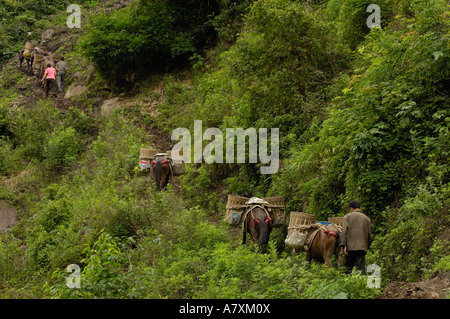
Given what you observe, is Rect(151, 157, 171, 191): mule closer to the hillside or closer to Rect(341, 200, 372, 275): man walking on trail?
the hillside

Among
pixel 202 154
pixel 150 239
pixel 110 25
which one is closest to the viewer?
pixel 150 239

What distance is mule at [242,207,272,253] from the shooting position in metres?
10.2

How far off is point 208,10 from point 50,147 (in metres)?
9.98

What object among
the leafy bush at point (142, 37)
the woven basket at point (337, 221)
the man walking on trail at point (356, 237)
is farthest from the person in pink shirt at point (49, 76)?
the man walking on trail at point (356, 237)

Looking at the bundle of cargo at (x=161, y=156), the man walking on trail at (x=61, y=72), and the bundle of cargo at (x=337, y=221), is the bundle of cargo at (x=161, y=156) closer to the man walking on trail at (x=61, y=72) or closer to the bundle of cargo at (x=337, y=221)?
the bundle of cargo at (x=337, y=221)

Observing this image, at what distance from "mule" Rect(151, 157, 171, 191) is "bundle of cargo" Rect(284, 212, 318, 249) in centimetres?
585

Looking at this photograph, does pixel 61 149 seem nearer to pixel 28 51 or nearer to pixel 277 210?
pixel 28 51

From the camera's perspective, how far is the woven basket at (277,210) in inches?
426

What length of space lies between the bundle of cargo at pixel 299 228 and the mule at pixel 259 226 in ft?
2.90

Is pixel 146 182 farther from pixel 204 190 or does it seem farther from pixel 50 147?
pixel 50 147

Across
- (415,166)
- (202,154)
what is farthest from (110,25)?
(415,166)

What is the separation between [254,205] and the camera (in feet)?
35.1
